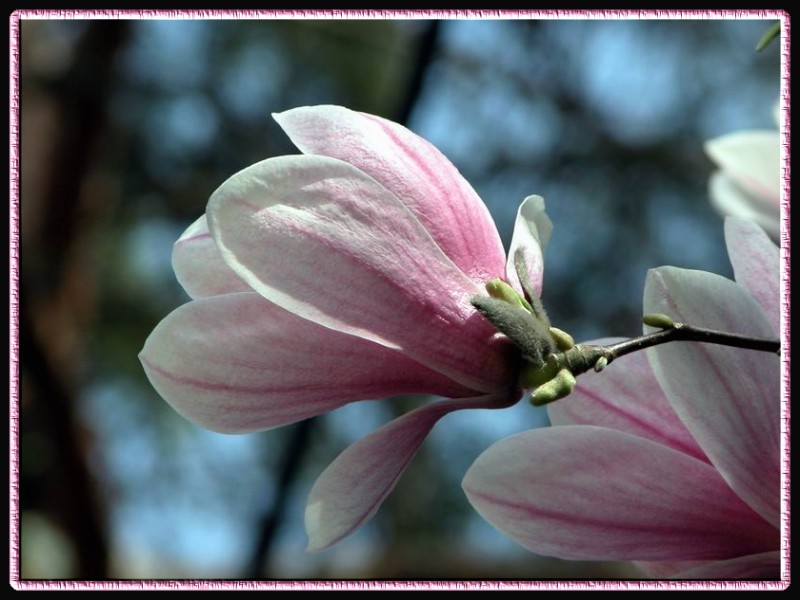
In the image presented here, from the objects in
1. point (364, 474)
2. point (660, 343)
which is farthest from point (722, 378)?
point (364, 474)

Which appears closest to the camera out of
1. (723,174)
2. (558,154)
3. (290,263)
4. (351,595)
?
(290,263)

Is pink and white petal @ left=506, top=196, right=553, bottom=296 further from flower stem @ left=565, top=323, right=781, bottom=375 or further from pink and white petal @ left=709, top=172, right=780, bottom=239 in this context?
pink and white petal @ left=709, top=172, right=780, bottom=239

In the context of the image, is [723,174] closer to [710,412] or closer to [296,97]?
[710,412]

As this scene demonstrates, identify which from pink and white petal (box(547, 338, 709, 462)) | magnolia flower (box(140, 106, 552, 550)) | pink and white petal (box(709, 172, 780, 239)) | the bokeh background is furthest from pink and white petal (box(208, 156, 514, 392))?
the bokeh background

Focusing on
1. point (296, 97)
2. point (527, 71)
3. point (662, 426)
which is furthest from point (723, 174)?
point (296, 97)

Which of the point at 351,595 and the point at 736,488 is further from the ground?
the point at 736,488

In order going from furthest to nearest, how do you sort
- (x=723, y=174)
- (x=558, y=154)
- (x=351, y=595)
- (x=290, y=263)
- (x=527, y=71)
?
(x=558, y=154), (x=527, y=71), (x=723, y=174), (x=351, y=595), (x=290, y=263)
